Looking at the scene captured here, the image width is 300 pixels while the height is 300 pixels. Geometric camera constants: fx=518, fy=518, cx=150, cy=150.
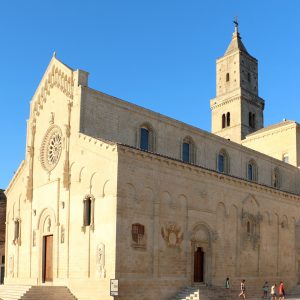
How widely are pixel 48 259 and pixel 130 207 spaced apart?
842 cm

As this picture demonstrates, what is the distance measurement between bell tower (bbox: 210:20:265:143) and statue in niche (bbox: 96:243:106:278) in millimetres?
34811

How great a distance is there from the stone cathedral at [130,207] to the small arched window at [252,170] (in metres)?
0.77

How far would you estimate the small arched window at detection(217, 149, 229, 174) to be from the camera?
44569 mm

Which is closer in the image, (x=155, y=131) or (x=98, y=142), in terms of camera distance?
(x=98, y=142)

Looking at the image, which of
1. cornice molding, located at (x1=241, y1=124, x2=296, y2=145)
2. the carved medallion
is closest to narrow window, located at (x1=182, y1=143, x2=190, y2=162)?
the carved medallion

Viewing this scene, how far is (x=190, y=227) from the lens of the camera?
34.9m

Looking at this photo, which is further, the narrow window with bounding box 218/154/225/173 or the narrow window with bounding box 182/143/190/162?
the narrow window with bounding box 218/154/225/173

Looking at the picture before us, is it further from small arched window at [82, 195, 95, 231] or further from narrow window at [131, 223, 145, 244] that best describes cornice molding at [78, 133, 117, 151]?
narrow window at [131, 223, 145, 244]

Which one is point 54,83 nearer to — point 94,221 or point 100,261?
point 94,221

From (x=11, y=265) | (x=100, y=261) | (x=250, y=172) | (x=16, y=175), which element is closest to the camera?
(x=100, y=261)

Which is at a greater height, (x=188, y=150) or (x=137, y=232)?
(x=188, y=150)

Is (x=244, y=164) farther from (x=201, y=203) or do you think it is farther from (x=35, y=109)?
(x=35, y=109)

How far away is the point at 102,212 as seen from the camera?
31734mm

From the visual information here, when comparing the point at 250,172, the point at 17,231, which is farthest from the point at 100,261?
the point at 250,172
